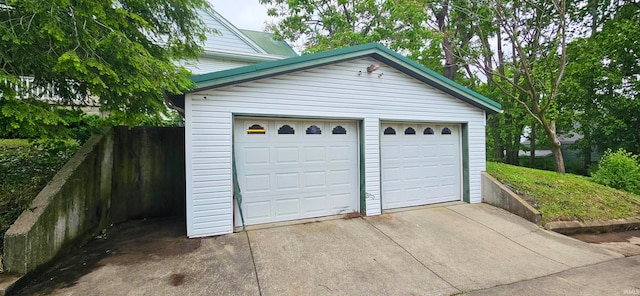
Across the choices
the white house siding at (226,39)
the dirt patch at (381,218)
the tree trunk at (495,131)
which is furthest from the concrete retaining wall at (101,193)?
the tree trunk at (495,131)

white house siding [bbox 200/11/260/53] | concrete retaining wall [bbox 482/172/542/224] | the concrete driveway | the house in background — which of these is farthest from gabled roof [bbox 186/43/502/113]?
white house siding [bbox 200/11/260/53]

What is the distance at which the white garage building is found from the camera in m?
4.27

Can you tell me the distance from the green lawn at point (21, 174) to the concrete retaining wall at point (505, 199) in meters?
7.95

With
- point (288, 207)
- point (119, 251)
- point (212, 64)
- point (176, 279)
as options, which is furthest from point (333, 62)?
point (212, 64)

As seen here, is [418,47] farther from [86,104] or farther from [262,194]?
[86,104]

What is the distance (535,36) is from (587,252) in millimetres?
9041

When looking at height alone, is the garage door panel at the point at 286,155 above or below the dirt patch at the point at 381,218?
above

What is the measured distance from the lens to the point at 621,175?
7.38 meters

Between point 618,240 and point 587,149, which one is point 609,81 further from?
point 618,240

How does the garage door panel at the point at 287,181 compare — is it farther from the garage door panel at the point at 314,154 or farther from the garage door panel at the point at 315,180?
the garage door panel at the point at 314,154

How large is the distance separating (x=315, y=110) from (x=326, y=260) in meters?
2.65

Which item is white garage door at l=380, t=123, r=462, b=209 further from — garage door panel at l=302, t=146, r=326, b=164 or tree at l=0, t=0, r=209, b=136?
tree at l=0, t=0, r=209, b=136

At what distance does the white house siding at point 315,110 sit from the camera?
420 cm

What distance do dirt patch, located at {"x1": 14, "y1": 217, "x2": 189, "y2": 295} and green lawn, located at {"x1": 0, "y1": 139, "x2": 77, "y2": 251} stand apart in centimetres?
59
